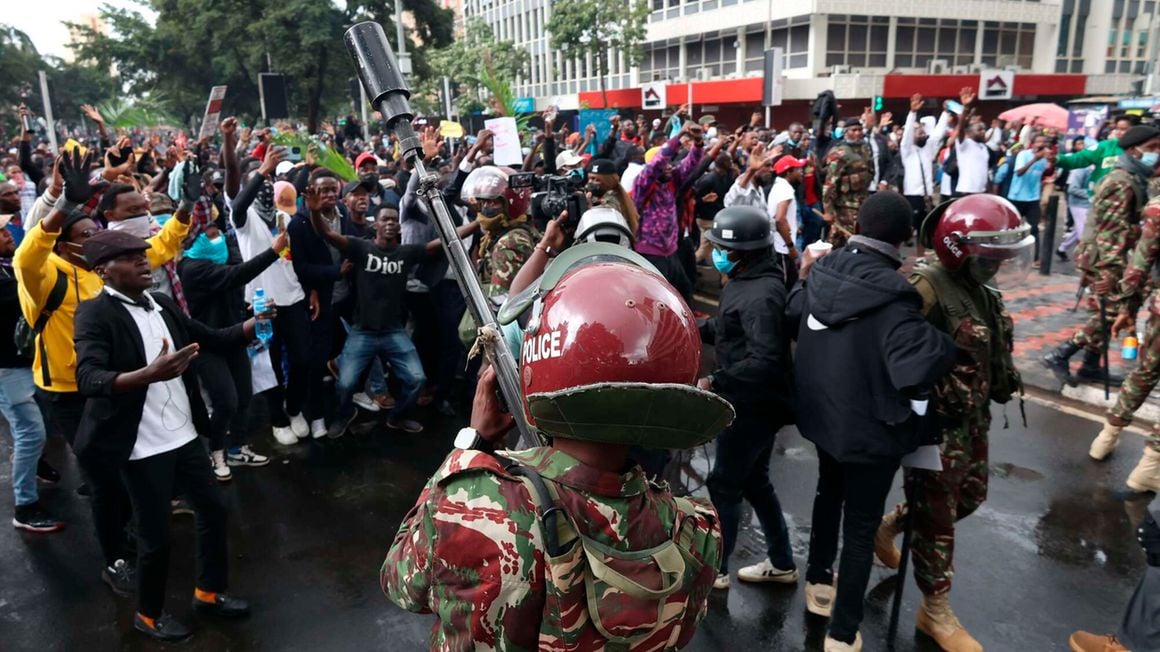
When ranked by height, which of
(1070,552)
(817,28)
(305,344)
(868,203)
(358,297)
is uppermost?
(817,28)

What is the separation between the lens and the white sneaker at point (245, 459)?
227 inches

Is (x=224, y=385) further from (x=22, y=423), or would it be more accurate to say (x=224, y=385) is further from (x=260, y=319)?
(x=22, y=423)

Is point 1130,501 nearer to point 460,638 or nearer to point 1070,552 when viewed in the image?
point 1070,552

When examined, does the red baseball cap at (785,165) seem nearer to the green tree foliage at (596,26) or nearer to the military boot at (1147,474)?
the military boot at (1147,474)

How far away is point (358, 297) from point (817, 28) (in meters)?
31.0

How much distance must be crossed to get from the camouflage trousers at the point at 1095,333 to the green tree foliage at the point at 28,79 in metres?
41.6

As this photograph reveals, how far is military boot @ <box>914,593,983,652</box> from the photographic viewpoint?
354 cm

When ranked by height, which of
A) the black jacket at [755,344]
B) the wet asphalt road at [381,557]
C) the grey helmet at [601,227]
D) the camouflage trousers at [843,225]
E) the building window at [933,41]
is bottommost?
the wet asphalt road at [381,557]

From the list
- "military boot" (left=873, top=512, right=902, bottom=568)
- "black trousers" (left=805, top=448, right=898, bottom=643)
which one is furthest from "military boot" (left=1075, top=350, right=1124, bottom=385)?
"black trousers" (left=805, top=448, right=898, bottom=643)

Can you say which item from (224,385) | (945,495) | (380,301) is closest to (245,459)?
(224,385)

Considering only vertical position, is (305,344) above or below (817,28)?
below

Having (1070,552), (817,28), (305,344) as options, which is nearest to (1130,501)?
(1070,552)

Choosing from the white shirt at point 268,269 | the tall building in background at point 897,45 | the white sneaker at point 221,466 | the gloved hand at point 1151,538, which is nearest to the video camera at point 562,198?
the gloved hand at point 1151,538

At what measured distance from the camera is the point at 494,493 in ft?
4.88
